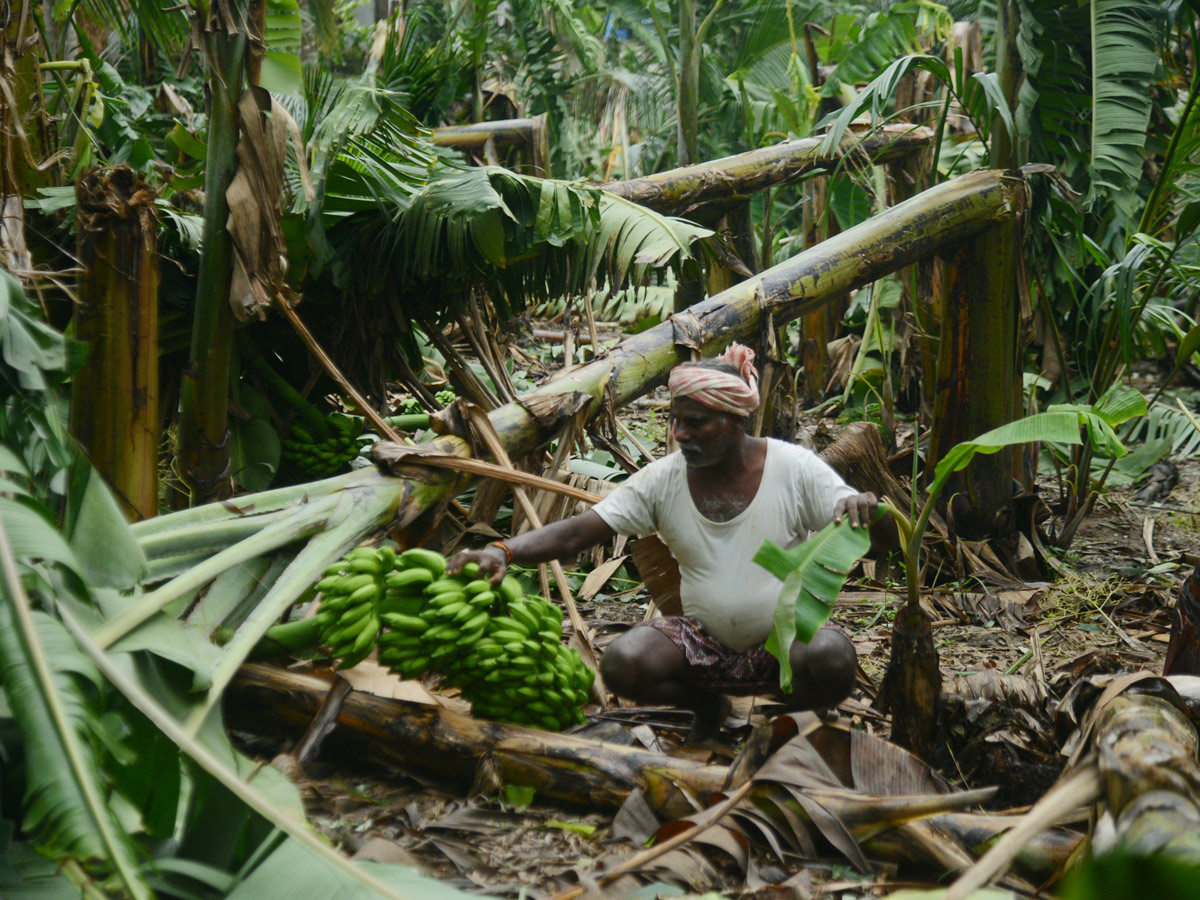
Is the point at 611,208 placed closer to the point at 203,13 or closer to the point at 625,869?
the point at 203,13

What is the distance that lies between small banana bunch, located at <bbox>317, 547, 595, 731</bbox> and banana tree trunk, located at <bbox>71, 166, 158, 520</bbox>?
924 mm

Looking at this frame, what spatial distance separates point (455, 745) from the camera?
2.63 metres

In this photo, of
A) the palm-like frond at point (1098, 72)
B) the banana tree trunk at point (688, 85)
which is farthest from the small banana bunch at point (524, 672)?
the banana tree trunk at point (688, 85)

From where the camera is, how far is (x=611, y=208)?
4293 mm

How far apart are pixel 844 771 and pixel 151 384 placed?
2.47 meters

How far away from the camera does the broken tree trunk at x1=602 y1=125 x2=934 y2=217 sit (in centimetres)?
520

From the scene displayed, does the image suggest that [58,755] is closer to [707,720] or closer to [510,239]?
[707,720]

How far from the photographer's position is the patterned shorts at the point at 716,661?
2.99 meters

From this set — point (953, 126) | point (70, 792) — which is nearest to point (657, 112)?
point (953, 126)

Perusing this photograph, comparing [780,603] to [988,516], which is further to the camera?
[988,516]

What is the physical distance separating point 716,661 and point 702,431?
0.74 meters

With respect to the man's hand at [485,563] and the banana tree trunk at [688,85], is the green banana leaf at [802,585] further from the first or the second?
the banana tree trunk at [688,85]

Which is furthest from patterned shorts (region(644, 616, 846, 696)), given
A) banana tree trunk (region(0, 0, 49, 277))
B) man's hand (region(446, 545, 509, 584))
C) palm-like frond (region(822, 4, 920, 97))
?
palm-like frond (region(822, 4, 920, 97))

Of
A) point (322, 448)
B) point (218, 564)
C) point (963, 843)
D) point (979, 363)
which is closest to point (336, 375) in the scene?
point (322, 448)
